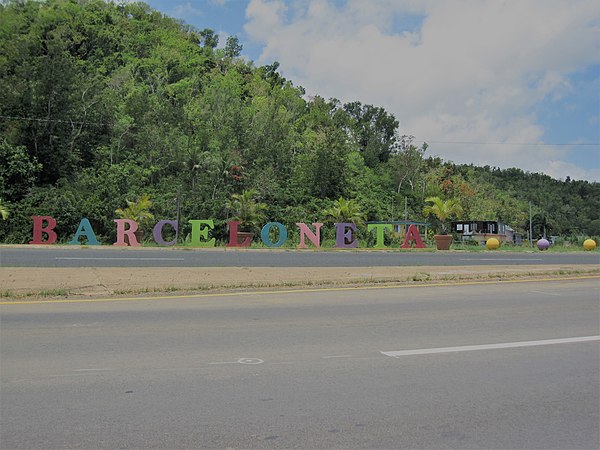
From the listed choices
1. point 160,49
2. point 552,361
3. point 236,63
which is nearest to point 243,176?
point 160,49

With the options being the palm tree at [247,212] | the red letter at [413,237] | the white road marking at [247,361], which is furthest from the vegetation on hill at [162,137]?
the white road marking at [247,361]

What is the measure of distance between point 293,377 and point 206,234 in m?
26.1

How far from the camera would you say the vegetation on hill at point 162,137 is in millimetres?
36156

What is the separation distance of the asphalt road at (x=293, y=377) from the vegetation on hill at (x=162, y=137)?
2634 centimetres

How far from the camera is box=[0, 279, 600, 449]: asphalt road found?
4348 mm

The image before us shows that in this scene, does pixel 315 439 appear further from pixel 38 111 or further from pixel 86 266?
pixel 38 111

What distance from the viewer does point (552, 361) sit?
261 inches

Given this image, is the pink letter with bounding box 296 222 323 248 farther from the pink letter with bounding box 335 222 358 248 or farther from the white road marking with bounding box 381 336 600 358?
the white road marking with bounding box 381 336 600 358

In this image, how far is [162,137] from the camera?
4350cm

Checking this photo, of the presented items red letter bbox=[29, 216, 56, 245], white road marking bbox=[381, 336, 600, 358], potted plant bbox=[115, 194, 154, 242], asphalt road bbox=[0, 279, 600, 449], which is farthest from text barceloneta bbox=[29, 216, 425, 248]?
white road marking bbox=[381, 336, 600, 358]

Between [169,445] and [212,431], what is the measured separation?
40 centimetres

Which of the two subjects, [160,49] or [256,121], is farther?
[160,49]

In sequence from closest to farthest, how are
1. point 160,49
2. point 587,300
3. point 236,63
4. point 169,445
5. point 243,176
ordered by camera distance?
point 169,445
point 587,300
point 243,176
point 160,49
point 236,63

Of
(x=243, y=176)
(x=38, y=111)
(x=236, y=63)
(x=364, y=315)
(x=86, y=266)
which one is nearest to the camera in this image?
(x=364, y=315)
